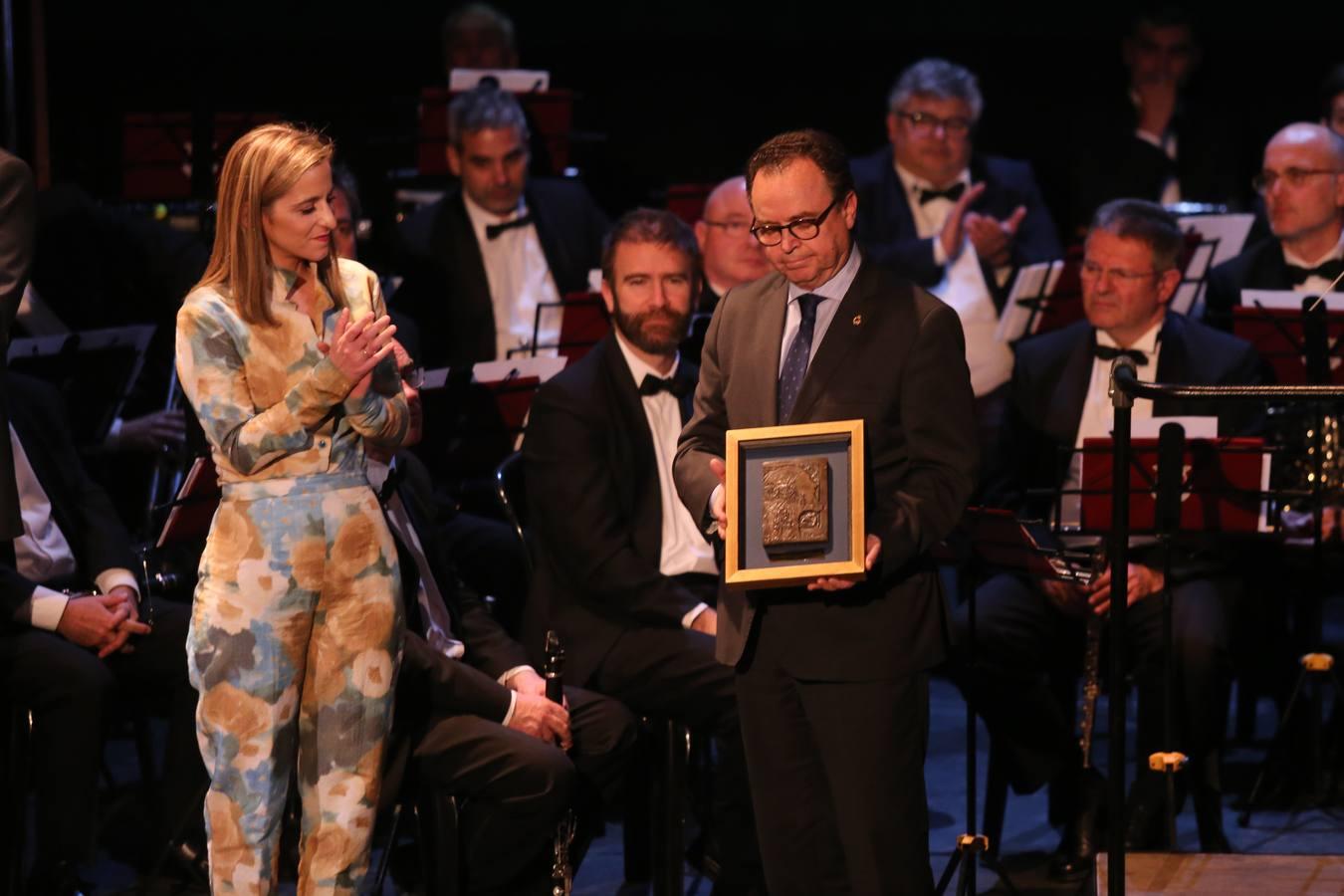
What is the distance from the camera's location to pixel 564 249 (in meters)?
7.07

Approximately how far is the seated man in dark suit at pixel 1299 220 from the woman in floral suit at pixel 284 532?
12.1ft

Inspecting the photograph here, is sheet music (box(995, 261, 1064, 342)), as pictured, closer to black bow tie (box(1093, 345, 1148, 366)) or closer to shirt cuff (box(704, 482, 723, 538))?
black bow tie (box(1093, 345, 1148, 366))

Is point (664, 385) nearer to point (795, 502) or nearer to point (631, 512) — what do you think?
point (631, 512)

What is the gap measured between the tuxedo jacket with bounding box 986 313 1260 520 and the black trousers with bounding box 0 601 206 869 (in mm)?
2406

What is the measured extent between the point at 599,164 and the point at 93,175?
2298 mm

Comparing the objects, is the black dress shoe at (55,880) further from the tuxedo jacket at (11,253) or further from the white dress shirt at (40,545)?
the tuxedo jacket at (11,253)

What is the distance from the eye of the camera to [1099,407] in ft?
18.9

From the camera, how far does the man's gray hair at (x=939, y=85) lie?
23.3 feet

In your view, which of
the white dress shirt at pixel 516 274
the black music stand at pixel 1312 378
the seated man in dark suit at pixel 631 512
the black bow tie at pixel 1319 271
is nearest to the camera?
the seated man in dark suit at pixel 631 512

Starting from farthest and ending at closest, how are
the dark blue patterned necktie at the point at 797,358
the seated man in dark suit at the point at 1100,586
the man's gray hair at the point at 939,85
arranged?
the man's gray hair at the point at 939,85, the seated man in dark suit at the point at 1100,586, the dark blue patterned necktie at the point at 797,358

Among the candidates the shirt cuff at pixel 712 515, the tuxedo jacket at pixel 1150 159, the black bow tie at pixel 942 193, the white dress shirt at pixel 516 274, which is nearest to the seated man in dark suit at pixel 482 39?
the white dress shirt at pixel 516 274

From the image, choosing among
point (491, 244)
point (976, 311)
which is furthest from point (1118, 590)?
point (491, 244)

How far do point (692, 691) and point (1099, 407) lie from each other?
5.86 ft

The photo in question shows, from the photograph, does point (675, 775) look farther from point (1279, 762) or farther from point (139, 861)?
point (1279, 762)
